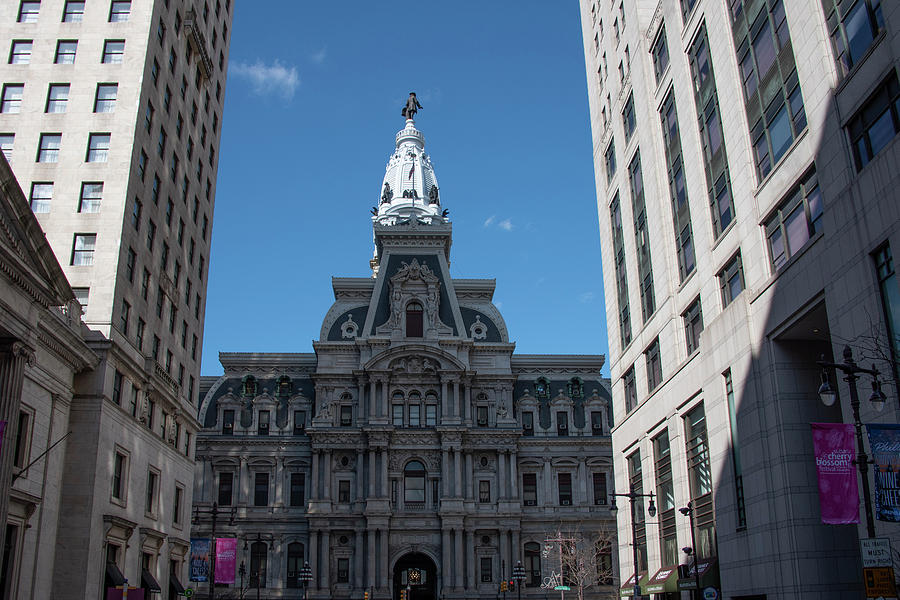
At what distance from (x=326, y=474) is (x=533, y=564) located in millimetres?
20286

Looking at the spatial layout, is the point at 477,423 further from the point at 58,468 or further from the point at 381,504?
the point at 58,468

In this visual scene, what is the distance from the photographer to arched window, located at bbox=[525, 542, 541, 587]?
250 feet

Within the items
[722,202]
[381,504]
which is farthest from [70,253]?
[381,504]

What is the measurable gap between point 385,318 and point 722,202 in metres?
50.9

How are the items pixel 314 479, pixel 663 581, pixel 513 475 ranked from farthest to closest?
pixel 513 475, pixel 314 479, pixel 663 581

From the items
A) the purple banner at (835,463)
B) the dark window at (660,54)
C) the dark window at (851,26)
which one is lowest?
the purple banner at (835,463)

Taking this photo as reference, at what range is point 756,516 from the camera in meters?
31.9

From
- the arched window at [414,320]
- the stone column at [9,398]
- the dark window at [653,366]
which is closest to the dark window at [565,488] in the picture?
the arched window at [414,320]

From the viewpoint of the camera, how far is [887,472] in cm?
1847

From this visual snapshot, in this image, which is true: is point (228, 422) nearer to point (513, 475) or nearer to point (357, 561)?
point (357, 561)

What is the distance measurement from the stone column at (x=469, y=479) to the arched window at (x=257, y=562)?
1883 cm

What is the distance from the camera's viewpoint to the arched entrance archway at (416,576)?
76000 millimetres

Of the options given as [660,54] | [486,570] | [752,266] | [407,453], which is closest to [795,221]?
[752,266]

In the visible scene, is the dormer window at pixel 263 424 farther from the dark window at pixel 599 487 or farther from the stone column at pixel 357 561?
the dark window at pixel 599 487
